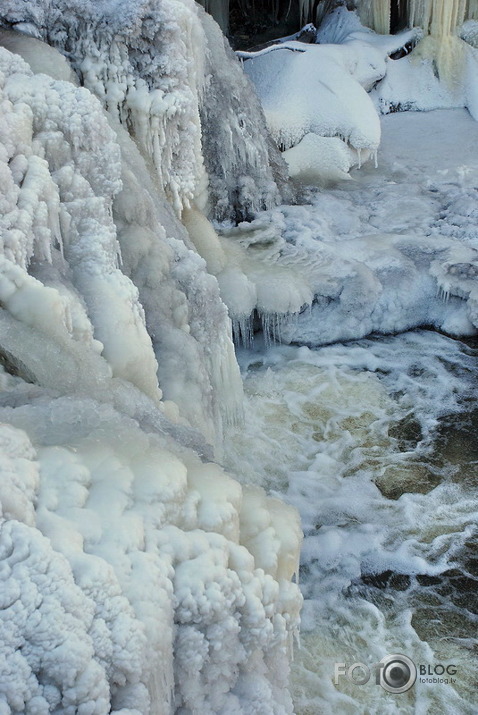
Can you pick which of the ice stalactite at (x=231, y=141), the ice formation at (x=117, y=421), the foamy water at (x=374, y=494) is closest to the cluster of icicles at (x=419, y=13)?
the ice stalactite at (x=231, y=141)

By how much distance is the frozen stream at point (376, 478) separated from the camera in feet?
12.8

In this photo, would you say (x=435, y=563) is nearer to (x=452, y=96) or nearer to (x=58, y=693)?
(x=58, y=693)

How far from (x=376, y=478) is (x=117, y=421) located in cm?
268

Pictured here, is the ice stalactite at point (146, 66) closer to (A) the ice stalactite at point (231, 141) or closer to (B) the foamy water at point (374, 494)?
(A) the ice stalactite at point (231, 141)

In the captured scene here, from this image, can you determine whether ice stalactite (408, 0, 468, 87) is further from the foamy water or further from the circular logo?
the circular logo

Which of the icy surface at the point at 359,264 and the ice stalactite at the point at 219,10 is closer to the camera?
the icy surface at the point at 359,264

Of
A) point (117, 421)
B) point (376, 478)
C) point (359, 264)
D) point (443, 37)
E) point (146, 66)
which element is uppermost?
point (146, 66)

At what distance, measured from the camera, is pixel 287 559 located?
8.96ft

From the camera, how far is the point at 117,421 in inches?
115

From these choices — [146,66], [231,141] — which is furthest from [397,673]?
[231,141]

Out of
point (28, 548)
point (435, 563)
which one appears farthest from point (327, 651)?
point (28, 548)

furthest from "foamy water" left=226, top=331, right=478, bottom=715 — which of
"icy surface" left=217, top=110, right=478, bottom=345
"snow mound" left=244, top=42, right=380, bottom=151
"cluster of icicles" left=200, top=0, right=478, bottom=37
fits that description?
"cluster of icicles" left=200, top=0, right=478, bottom=37

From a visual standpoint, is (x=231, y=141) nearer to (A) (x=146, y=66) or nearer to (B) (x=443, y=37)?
(A) (x=146, y=66)

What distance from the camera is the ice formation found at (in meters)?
2.09
